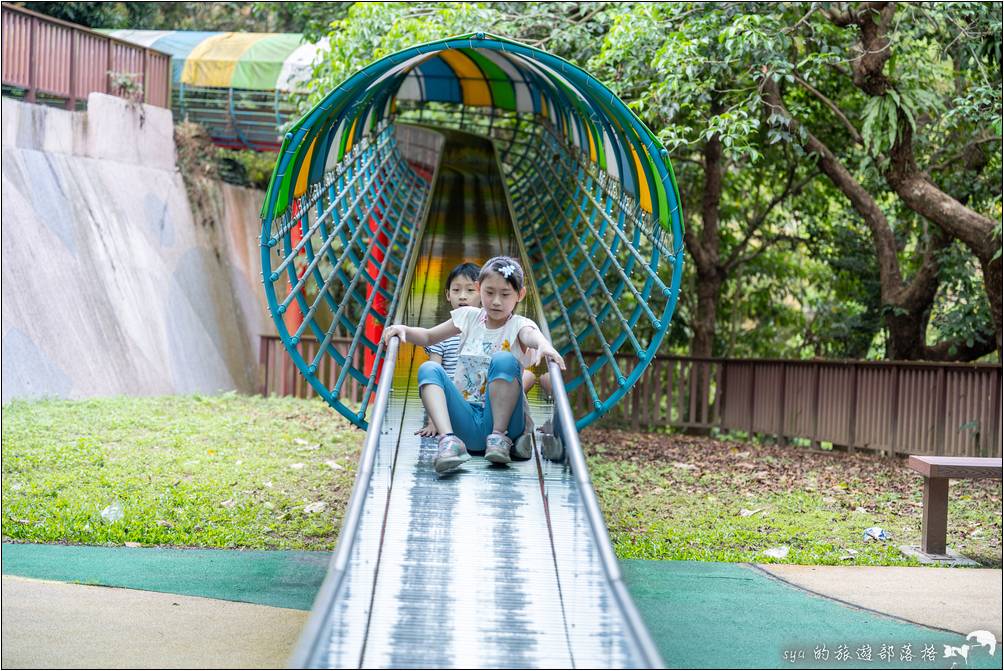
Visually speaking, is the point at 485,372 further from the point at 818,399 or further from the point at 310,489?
the point at 818,399

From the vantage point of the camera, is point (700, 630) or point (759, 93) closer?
point (700, 630)

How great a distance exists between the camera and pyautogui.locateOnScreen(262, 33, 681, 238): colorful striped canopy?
6.50 m

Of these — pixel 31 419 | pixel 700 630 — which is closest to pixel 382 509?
pixel 700 630

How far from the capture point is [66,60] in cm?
1214

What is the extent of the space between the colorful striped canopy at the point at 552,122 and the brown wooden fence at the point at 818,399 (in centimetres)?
304

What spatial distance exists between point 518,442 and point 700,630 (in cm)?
113

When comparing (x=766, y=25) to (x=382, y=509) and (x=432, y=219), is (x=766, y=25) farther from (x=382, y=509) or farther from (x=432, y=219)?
(x=382, y=509)

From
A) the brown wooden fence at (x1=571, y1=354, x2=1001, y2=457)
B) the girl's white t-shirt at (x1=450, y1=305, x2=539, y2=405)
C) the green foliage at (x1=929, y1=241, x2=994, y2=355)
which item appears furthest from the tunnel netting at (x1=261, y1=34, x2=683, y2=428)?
the green foliage at (x1=929, y1=241, x2=994, y2=355)

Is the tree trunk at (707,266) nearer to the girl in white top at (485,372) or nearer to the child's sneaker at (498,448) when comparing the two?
the girl in white top at (485,372)

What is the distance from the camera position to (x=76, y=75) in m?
12.3

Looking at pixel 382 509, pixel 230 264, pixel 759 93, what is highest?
pixel 759 93

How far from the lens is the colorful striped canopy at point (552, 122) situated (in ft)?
21.3

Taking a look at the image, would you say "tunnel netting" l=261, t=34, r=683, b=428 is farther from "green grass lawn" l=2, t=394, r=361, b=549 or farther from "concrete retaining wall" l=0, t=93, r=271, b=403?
"concrete retaining wall" l=0, t=93, r=271, b=403

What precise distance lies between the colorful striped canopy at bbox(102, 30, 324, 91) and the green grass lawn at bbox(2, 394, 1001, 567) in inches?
330
